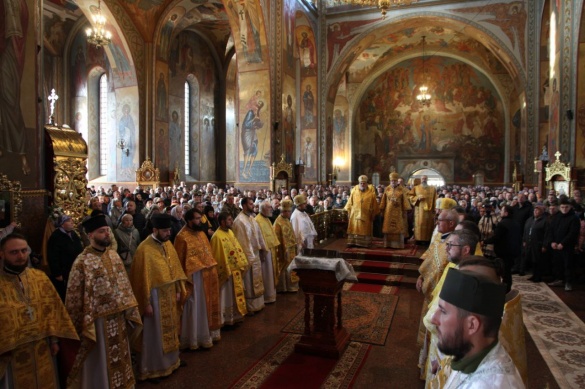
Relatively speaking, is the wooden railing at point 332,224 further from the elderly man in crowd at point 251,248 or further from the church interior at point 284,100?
the elderly man in crowd at point 251,248

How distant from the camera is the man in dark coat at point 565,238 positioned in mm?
7547

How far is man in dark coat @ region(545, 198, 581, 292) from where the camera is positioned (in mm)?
7547

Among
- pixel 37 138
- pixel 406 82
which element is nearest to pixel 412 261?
pixel 37 138

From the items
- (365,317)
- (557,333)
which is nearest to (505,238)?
(557,333)

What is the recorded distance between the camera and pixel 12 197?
18.1ft

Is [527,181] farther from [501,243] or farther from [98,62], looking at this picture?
[98,62]

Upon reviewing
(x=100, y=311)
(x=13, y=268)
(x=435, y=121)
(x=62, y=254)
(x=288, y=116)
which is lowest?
(x=100, y=311)

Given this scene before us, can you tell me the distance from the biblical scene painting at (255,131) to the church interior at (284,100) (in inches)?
2.1

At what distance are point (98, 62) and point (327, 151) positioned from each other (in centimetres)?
1166

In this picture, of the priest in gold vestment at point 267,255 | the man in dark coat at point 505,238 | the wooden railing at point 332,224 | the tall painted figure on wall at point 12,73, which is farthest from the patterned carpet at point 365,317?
the tall painted figure on wall at point 12,73

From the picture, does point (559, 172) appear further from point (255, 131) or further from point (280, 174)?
point (255, 131)

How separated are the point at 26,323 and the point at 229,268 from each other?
2.97m

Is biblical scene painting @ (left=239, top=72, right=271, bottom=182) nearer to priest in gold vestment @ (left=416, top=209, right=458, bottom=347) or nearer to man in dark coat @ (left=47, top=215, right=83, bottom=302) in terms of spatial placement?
man in dark coat @ (left=47, top=215, right=83, bottom=302)

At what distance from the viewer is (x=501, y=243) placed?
6.61 m
